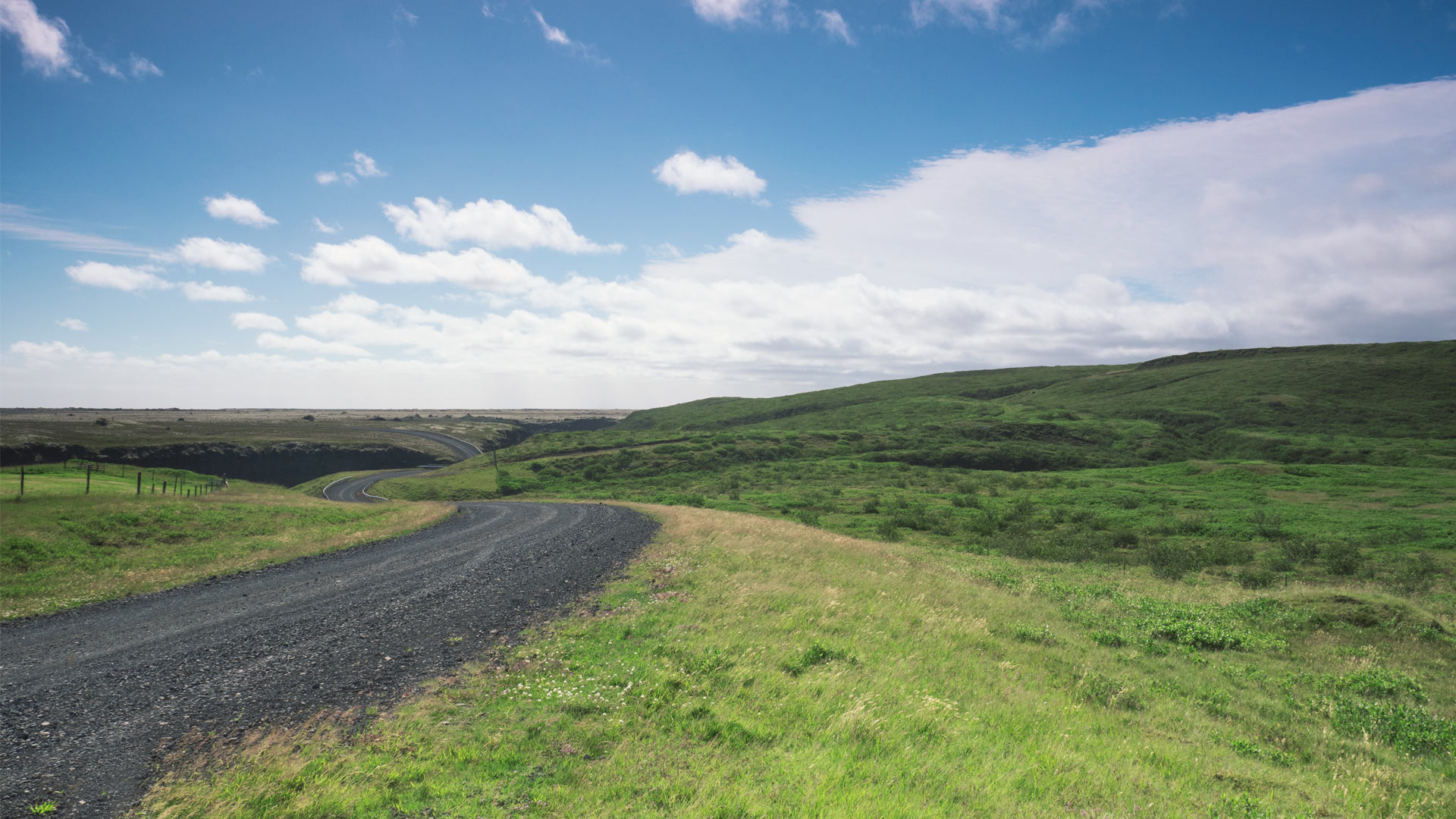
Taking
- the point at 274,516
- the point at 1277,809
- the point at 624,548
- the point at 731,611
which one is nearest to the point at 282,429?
the point at 274,516

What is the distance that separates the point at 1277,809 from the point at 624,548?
20331 millimetres

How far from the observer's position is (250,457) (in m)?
119

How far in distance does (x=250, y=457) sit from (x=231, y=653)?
447ft

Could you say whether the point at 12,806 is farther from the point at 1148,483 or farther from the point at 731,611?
the point at 1148,483

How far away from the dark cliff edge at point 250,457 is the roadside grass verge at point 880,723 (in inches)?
4972

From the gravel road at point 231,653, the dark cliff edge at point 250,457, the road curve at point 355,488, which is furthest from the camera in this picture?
the dark cliff edge at point 250,457

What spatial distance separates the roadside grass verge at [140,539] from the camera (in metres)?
18.4

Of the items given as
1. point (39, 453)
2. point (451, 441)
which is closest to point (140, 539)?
point (39, 453)

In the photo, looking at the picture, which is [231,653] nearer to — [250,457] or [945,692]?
[945,692]

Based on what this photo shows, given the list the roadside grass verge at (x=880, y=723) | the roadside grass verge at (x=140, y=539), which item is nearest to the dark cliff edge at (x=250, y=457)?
the roadside grass verge at (x=140, y=539)

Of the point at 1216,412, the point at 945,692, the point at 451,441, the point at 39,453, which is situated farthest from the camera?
the point at 451,441

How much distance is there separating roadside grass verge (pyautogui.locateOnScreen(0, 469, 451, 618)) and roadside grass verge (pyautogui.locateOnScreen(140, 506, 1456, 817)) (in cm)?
1511

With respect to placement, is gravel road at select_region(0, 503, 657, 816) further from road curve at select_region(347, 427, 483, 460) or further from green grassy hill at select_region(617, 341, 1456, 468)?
road curve at select_region(347, 427, 483, 460)

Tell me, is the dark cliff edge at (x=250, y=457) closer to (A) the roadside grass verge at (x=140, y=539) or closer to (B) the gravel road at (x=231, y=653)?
(A) the roadside grass verge at (x=140, y=539)
